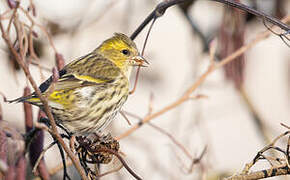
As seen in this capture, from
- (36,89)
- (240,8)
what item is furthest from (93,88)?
(36,89)

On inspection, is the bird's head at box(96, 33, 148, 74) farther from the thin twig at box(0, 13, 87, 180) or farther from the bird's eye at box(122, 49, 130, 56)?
the thin twig at box(0, 13, 87, 180)

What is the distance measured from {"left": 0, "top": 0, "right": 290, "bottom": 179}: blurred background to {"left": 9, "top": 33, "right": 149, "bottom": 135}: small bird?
0.65m

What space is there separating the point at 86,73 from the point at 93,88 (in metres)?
0.10

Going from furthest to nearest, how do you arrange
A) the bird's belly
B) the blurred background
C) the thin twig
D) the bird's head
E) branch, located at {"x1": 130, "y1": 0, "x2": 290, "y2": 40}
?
the blurred background
the bird's head
the bird's belly
branch, located at {"x1": 130, "y1": 0, "x2": 290, "y2": 40}
the thin twig

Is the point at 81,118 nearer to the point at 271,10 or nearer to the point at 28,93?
the point at 28,93

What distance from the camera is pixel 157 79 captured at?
14.2 feet

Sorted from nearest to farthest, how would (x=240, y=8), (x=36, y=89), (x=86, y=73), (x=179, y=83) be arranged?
(x=36, y=89)
(x=240, y=8)
(x=86, y=73)
(x=179, y=83)

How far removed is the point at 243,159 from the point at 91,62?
1946 mm

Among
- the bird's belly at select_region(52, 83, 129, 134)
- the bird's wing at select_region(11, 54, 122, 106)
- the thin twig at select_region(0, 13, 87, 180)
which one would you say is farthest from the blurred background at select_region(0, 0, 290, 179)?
the thin twig at select_region(0, 13, 87, 180)

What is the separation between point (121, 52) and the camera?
2.53 metres

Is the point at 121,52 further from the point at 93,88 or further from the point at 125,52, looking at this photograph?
the point at 93,88

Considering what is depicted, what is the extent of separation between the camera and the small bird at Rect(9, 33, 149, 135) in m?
2.12

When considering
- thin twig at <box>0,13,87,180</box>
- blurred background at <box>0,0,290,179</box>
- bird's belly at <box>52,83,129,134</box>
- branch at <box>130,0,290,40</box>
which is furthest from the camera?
blurred background at <box>0,0,290,179</box>

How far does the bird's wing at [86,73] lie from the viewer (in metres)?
2.15
